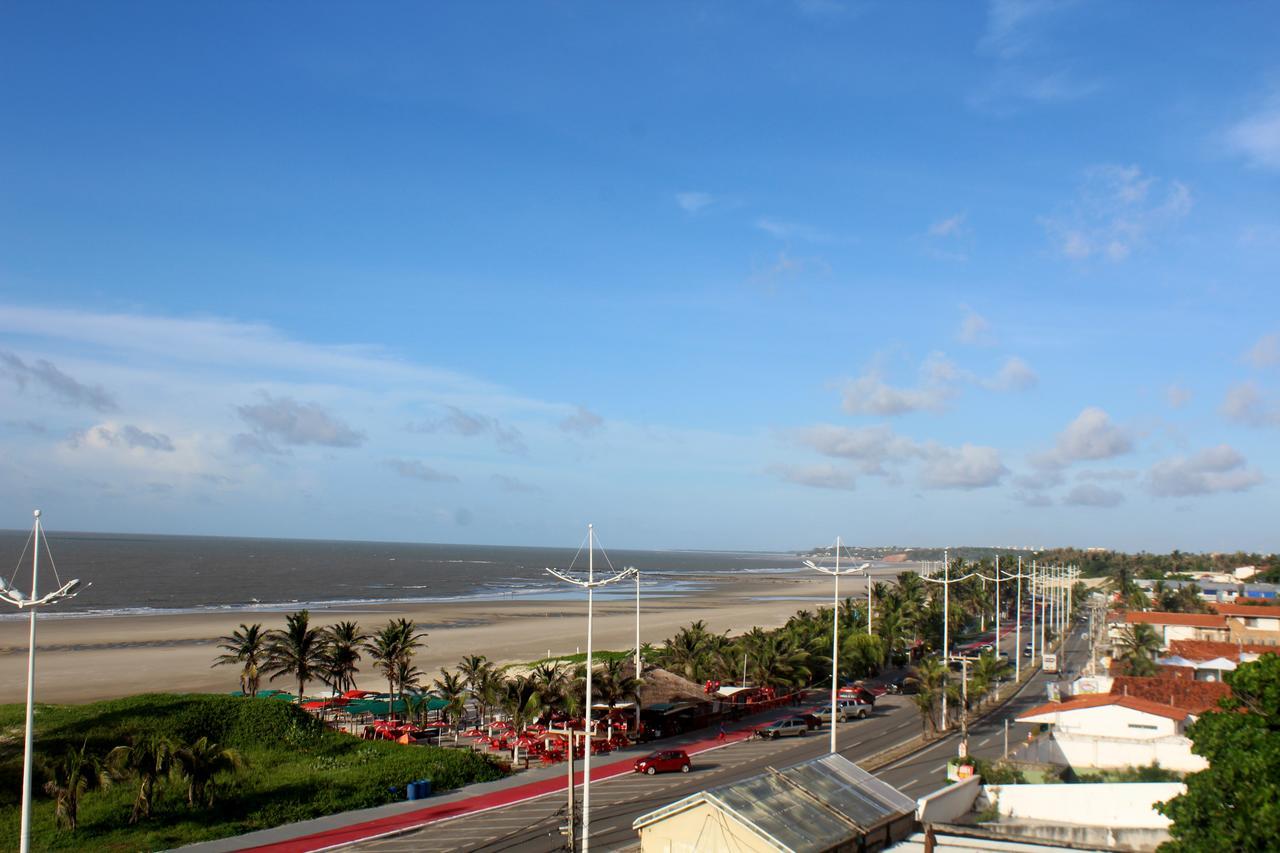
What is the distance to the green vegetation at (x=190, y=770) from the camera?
31578 mm

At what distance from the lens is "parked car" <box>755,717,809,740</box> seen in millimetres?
50969

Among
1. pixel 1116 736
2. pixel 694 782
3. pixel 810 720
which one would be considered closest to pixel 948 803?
pixel 694 782

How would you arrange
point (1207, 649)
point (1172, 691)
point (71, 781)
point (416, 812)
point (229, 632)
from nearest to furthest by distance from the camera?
1. point (71, 781)
2. point (416, 812)
3. point (1172, 691)
4. point (1207, 649)
5. point (229, 632)

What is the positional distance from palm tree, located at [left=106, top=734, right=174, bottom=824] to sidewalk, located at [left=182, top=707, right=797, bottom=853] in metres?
3.51

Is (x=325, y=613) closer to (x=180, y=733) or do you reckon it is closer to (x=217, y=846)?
(x=180, y=733)

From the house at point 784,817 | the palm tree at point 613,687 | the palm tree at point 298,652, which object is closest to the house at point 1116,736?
the palm tree at point 613,687

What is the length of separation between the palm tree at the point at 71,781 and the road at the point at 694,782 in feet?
31.0

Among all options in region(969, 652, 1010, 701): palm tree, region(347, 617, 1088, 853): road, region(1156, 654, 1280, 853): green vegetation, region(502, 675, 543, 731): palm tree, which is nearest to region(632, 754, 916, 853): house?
region(347, 617, 1088, 853): road

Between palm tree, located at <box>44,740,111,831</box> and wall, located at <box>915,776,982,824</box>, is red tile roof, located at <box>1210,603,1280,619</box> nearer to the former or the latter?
wall, located at <box>915,776,982,824</box>

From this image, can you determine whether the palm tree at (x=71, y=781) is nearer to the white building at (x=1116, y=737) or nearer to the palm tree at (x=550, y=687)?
the palm tree at (x=550, y=687)

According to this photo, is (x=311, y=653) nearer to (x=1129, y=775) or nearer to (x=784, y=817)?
(x=784, y=817)

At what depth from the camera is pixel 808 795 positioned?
987 inches

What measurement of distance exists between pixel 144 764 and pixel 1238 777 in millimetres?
31974

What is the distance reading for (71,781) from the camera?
101 ft
